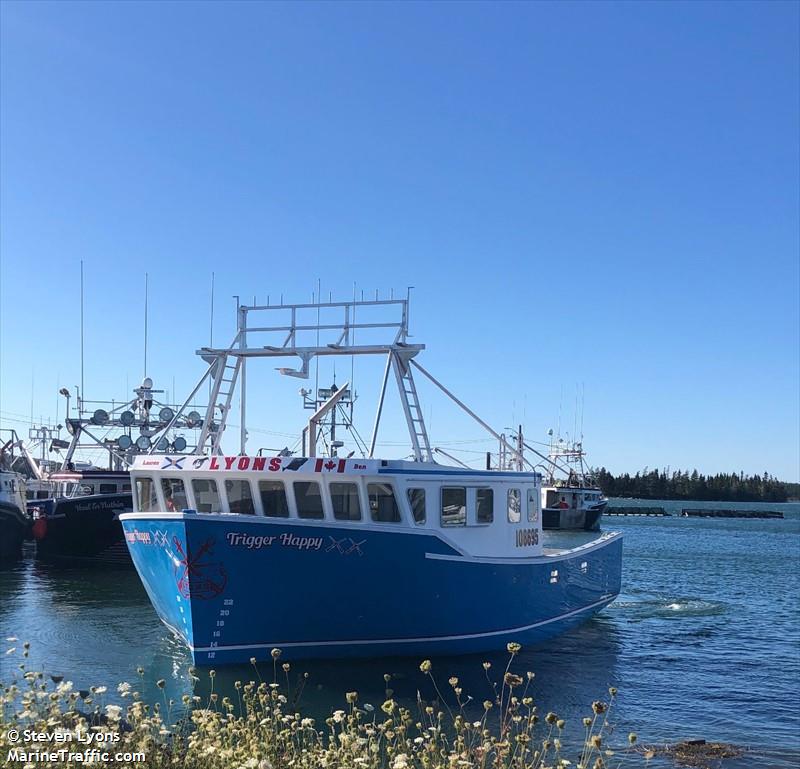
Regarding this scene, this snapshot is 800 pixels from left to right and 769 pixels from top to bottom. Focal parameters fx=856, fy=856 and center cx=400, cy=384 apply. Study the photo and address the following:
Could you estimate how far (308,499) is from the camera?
59.7ft

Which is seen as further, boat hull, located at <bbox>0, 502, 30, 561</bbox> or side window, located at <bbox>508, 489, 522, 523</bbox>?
A: boat hull, located at <bbox>0, 502, 30, 561</bbox>

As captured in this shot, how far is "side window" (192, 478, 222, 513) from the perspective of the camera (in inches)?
739

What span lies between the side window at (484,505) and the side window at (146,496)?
746cm

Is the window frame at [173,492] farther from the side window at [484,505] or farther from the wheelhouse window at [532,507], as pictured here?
the wheelhouse window at [532,507]

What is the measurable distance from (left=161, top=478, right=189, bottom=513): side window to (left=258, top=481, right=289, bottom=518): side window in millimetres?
1984

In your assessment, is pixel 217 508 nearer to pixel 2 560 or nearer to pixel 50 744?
pixel 50 744

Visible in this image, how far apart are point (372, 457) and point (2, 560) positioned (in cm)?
3022

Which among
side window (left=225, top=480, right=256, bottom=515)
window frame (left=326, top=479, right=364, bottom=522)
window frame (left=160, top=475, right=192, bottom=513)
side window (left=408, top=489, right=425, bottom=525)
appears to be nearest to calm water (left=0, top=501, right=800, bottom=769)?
side window (left=408, top=489, right=425, bottom=525)

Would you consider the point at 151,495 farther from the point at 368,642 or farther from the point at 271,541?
the point at 368,642

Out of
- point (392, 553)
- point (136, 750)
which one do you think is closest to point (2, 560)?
point (392, 553)

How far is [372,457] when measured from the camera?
63.3 ft

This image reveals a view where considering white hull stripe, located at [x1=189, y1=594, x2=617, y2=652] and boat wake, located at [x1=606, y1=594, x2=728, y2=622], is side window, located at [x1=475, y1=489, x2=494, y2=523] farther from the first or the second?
boat wake, located at [x1=606, y1=594, x2=728, y2=622]

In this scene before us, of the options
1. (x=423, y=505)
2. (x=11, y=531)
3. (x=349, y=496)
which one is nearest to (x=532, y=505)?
(x=423, y=505)

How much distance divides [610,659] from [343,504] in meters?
9.11
